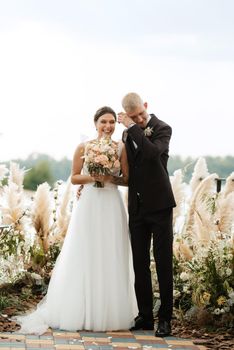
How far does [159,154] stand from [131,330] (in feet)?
5.05

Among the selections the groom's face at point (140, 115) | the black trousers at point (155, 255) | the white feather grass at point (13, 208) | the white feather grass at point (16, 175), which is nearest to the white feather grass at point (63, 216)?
the white feather grass at point (13, 208)

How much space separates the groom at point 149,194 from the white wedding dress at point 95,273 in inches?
8.6

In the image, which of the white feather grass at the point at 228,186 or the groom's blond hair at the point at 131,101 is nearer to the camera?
the groom's blond hair at the point at 131,101

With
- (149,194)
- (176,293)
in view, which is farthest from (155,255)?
(176,293)

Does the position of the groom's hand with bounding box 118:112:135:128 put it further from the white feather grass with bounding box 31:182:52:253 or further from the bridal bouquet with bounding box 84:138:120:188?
the white feather grass with bounding box 31:182:52:253

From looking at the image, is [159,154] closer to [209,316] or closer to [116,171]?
[116,171]

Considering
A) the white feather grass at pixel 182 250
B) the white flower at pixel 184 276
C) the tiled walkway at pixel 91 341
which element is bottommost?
the tiled walkway at pixel 91 341

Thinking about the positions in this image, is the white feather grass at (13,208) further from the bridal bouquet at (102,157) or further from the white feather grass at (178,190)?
the bridal bouquet at (102,157)

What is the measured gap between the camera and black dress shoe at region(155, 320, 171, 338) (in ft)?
21.1

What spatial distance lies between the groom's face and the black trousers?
2.32 ft

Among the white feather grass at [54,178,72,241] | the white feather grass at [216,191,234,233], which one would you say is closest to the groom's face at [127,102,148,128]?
the white feather grass at [216,191,234,233]

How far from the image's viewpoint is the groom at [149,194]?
6355 mm

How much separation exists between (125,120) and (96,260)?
1233 millimetres

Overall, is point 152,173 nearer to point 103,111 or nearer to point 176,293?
point 103,111
